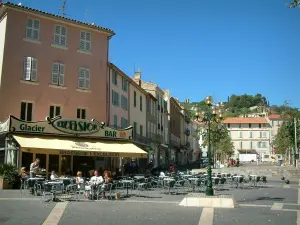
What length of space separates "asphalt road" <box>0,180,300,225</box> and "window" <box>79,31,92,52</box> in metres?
14.0

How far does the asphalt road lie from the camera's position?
10.3 m

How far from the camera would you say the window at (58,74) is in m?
24.9

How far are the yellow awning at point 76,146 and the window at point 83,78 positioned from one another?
4368mm

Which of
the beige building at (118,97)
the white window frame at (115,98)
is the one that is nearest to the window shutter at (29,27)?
the beige building at (118,97)

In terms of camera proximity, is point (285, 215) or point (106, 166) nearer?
point (285, 215)

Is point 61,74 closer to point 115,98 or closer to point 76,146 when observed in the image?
point 115,98

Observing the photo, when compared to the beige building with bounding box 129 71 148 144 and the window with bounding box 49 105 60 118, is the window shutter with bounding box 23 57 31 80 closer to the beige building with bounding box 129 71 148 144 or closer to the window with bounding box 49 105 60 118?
the window with bounding box 49 105 60 118

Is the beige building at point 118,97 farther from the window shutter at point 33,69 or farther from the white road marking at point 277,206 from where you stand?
the white road marking at point 277,206

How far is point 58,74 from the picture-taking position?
2506cm

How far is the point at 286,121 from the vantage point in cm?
4956

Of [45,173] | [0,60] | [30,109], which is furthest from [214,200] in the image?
[0,60]

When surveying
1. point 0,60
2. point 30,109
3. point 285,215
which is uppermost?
point 0,60

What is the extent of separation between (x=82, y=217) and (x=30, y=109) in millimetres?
14412

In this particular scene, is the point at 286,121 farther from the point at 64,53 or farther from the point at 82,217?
the point at 82,217
